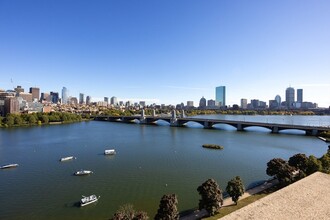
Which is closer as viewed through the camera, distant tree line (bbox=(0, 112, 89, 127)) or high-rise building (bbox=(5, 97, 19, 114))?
distant tree line (bbox=(0, 112, 89, 127))

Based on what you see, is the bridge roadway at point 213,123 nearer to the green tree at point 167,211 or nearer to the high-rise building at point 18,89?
the green tree at point 167,211

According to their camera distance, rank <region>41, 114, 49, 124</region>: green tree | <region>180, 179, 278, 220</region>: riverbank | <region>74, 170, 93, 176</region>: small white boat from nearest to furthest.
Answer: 1. <region>180, 179, 278, 220</region>: riverbank
2. <region>74, 170, 93, 176</region>: small white boat
3. <region>41, 114, 49, 124</region>: green tree

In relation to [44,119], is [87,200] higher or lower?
lower

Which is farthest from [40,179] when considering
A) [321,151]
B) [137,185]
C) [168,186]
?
[321,151]

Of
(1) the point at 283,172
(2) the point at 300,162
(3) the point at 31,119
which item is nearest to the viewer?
(1) the point at 283,172

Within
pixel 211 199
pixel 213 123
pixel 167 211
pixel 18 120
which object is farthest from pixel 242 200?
pixel 18 120

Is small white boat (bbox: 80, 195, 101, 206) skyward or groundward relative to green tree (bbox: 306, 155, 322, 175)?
groundward

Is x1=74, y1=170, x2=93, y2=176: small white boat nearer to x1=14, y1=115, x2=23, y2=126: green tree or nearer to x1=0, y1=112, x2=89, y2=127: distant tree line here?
x1=0, y1=112, x2=89, y2=127: distant tree line

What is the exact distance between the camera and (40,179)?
24.0m

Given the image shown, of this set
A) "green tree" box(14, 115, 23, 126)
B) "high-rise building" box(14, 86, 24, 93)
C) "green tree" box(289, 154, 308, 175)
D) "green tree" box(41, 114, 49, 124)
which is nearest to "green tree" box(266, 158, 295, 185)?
"green tree" box(289, 154, 308, 175)

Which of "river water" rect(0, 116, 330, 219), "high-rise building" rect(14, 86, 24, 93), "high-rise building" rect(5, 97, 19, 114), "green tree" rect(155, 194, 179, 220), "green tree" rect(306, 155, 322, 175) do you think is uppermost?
"high-rise building" rect(14, 86, 24, 93)

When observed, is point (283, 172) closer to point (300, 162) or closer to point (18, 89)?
point (300, 162)

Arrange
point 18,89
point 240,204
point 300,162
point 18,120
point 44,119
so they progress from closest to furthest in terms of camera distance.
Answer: point 240,204 < point 300,162 < point 18,120 < point 44,119 < point 18,89

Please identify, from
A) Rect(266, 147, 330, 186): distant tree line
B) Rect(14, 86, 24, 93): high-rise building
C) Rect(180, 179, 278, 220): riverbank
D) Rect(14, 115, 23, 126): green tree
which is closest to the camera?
Rect(180, 179, 278, 220): riverbank
